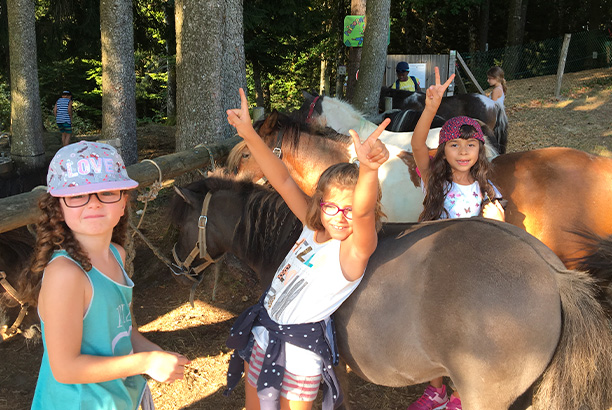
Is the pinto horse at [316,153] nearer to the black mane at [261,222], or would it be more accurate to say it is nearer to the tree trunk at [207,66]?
the tree trunk at [207,66]

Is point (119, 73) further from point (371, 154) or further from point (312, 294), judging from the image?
point (371, 154)

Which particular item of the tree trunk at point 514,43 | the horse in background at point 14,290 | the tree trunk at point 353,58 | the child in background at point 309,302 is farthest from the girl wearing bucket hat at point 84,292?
the tree trunk at point 514,43

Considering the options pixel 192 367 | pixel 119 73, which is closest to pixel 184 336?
pixel 192 367

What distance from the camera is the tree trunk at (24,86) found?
7298mm

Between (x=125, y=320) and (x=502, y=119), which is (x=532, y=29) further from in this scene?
(x=125, y=320)

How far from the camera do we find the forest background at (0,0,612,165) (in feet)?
34.0

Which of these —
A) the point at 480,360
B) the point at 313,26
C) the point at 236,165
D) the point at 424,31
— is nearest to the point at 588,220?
the point at 480,360

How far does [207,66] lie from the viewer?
16.0 ft

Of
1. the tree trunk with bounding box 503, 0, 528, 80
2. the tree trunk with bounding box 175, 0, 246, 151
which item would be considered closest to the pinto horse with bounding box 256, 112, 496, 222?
the tree trunk with bounding box 175, 0, 246, 151

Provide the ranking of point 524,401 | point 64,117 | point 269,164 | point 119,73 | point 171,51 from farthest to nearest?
point 171,51 → point 64,117 → point 119,73 → point 269,164 → point 524,401

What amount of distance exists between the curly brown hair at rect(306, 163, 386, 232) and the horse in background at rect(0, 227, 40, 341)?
2.07m

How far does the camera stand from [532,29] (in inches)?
953

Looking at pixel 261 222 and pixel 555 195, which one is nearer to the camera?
pixel 261 222

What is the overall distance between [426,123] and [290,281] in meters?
1.42
